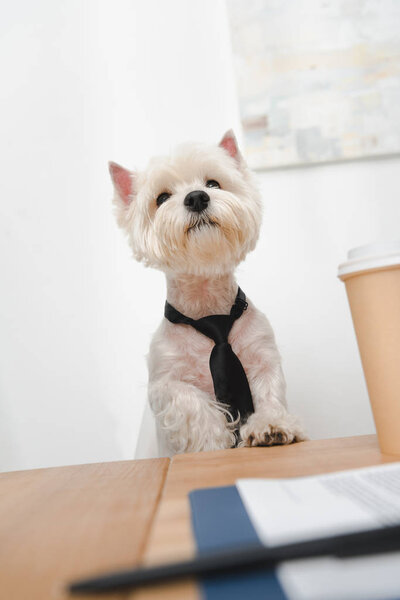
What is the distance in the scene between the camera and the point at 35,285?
199 centimetres

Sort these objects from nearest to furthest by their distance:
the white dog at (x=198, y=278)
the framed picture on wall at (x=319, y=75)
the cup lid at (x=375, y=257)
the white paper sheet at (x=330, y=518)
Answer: the white paper sheet at (x=330, y=518)
the cup lid at (x=375, y=257)
the white dog at (x=198, y=278)
the framed picture on wall at (x=319, y=75)

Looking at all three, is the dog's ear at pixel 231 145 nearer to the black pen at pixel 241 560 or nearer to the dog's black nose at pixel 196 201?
the dog's black nose at pixel 196 201

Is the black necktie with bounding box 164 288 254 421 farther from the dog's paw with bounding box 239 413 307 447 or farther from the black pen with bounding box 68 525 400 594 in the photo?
the black pen with bounding box 68 525 400 594

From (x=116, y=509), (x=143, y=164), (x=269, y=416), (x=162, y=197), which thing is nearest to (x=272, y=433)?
(x=269, y=416)

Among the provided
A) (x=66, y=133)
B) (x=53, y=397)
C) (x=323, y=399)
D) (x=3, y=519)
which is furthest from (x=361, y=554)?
(x=66, y=133)

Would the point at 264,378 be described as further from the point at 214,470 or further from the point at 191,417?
the point at 214,470

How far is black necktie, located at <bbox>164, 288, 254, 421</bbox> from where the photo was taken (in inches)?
46.1

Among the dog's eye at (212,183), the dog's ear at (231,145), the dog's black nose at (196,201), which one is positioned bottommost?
the dog's black nose at (196,201)

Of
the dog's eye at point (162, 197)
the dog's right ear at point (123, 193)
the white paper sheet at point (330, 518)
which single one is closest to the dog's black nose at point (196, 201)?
the dog's eye at point (162, 197)

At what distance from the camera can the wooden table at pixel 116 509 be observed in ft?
1.13

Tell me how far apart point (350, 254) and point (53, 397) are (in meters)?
1.61

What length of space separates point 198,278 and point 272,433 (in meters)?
0.53

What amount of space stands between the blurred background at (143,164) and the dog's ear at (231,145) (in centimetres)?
48

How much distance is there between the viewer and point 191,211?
126 centimetres
